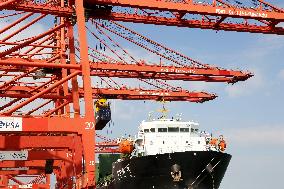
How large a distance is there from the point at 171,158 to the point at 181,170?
3.06 ft

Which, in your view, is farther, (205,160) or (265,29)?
(265,29)

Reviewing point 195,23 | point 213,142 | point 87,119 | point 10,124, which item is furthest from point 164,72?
point 10,124

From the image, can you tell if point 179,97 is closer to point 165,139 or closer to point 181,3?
point 165,139

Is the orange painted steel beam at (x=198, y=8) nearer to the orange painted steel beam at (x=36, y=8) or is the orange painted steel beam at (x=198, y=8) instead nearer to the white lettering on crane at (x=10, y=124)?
the orange painted steel beam at (x=36, y=8)

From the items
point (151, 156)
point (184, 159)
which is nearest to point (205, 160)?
point (184, 159)

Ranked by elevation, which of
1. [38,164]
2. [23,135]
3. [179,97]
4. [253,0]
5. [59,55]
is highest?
[253,0]

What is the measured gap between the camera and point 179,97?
141ft

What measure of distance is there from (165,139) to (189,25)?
749cm

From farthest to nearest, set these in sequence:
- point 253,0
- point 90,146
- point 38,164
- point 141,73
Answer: point 141,73 < point 38,164 < point 253,0 < point 90,146

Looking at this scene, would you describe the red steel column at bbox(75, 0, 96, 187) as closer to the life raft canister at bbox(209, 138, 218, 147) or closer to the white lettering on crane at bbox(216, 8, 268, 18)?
the white lettering on crane at bbox(216, 8, 268, 18)

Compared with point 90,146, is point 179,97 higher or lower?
higher

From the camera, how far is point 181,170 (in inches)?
977

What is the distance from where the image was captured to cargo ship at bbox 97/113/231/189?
24719 millimetres

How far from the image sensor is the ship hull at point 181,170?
24.7 metres
